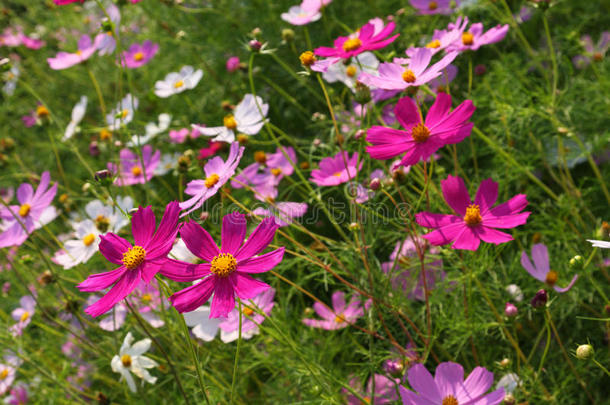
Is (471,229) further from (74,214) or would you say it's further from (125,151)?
(74,214)

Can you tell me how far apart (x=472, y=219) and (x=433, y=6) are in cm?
91

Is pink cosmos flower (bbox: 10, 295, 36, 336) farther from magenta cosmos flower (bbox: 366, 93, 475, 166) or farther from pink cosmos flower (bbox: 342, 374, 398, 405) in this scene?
Result: magenta cosmos flower (bbox: 366, 93, 475, 166)

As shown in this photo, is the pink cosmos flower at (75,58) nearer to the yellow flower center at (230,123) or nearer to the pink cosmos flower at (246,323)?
the yellow flower center at (230,123)

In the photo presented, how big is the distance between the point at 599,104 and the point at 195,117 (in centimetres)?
124

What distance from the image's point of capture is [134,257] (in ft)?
2.25

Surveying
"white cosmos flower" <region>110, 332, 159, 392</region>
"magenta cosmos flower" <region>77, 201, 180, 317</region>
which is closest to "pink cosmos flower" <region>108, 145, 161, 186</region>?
"white cosmos flower" <region>110, 332, 159, 392</region>

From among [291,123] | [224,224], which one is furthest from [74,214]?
[224,224]

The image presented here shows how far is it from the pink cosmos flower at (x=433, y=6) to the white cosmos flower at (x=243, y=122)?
2.07ft

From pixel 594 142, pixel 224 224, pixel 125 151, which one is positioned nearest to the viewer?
pixel 224 224

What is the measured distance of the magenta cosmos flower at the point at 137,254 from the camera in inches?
26.1

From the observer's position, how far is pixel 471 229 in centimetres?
78

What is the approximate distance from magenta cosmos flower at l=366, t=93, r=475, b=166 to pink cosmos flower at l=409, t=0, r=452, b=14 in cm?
79

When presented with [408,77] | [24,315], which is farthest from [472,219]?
[24,315]

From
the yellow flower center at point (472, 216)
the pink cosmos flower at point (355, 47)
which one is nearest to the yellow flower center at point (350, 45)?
the pink cosmos flower at point (355, 47)
